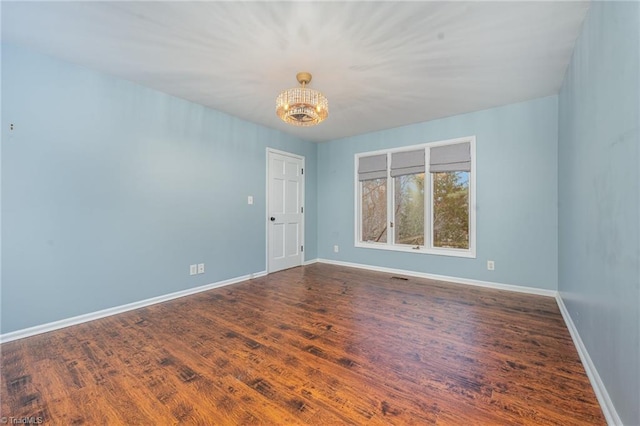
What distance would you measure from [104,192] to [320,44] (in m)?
2.50

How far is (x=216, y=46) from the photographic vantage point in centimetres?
213

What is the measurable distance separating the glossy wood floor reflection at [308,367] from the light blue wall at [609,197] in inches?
12.8

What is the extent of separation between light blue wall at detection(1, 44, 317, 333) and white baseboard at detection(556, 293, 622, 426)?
12.0 ft

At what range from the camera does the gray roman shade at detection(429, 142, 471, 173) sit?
3670 millimetres

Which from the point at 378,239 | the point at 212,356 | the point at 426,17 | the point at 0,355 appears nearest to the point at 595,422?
the point at 212,356

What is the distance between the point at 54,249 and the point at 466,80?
4267mm

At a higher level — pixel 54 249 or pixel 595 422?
pixel 54 249

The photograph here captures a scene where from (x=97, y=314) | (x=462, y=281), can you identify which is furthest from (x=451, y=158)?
(x=97, y=314)

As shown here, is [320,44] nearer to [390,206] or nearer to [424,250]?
[390,206]

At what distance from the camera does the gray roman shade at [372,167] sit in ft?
14.6

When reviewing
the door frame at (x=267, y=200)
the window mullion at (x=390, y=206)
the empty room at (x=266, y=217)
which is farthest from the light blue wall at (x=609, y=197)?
the door frame at (x=267, y=200)

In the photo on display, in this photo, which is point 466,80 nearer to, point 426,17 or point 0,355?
point 426,17

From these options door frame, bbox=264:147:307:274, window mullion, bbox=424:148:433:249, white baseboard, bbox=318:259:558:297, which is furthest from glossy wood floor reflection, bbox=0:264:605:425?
door frame, bbox=264:147:307:274

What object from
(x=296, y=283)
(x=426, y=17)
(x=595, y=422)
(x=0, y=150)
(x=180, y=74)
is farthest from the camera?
(x=296, y=283)
